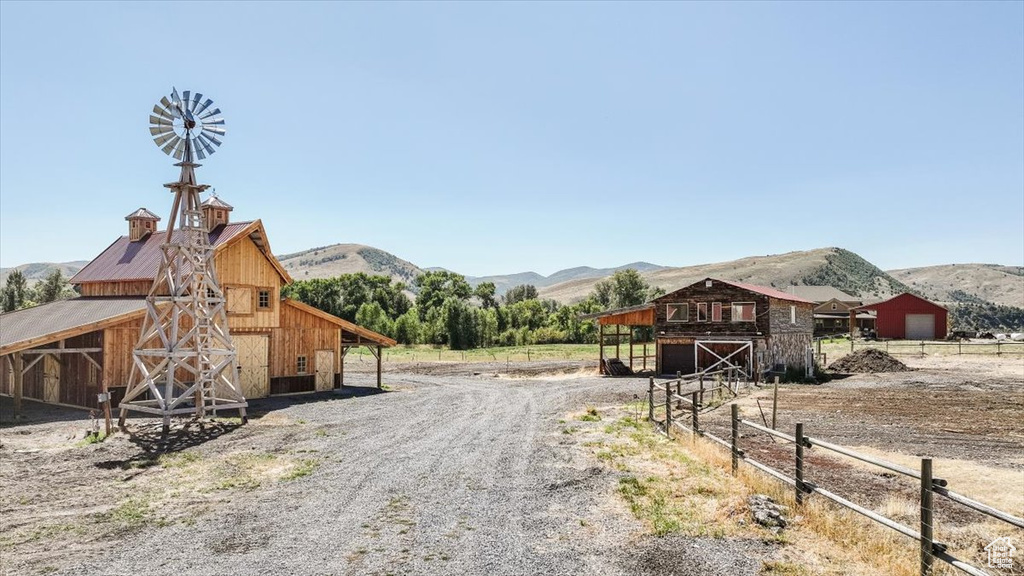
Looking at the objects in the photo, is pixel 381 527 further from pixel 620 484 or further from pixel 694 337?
pixel 694 337

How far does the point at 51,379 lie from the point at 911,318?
8380 centimetres

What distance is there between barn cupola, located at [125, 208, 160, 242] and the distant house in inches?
2864

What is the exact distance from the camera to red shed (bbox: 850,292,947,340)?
79.3m

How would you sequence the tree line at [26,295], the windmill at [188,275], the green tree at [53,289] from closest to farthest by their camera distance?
1. the windmill at [188,275]
2. the green tree at [53,289]
3. the tree line at [26,295]

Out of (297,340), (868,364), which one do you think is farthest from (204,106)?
(868,364)

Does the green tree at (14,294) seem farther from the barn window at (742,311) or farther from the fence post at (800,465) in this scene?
the fence post at (800,465)

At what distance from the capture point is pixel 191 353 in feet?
86.7

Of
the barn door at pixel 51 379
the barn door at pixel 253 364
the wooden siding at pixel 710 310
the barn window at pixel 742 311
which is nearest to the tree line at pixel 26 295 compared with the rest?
the barn door at pixel 51 379

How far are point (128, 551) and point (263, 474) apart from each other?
566 cm

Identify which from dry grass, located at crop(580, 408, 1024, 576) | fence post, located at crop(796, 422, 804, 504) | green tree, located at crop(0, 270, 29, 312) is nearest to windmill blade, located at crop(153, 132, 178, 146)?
dry grass, located at crop(580, 408, 1024, 576)

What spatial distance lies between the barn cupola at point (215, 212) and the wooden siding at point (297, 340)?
5.06 m

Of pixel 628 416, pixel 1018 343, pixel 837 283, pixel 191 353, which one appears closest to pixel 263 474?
pixel 191 353

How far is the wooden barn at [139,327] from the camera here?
2855 cm

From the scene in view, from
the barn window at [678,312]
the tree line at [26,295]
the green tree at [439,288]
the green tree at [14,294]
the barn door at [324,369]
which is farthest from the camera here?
the green tree at [439,288]
